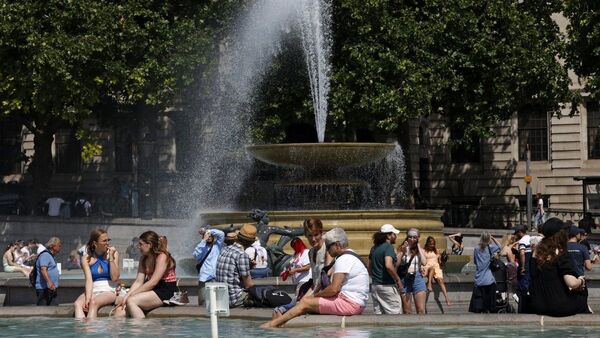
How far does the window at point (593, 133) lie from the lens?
2356 inches

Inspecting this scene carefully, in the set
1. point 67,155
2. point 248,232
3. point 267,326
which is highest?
point 67,155

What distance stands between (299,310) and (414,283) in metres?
4.11

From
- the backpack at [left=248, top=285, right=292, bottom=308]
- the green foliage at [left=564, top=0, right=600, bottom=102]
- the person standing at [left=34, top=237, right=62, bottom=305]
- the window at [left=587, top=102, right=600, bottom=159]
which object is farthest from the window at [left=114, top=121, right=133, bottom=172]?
the backpack at [left=248, top=285, right=292, bottom=308]

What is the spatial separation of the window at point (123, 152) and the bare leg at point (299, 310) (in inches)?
1852

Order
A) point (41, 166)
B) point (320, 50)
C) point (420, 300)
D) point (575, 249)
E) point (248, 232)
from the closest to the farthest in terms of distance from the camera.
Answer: point (575, 249)
point (248, 232)
point (420, 300)
point (320, 50)
point (41, 166)

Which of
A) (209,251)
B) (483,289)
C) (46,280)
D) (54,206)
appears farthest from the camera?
(54,206)

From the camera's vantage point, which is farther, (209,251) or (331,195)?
(331,195)

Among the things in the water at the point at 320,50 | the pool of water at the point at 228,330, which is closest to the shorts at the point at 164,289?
the pool of water at the point at 228,330

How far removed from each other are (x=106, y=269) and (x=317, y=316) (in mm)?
3443

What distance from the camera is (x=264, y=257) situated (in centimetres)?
2336

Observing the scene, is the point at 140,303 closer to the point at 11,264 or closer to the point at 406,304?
the point at 406,304

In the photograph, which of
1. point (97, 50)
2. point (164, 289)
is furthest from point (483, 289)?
point (97, 50)

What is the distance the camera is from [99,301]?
65.4 feet

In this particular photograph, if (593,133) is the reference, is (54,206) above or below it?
below
